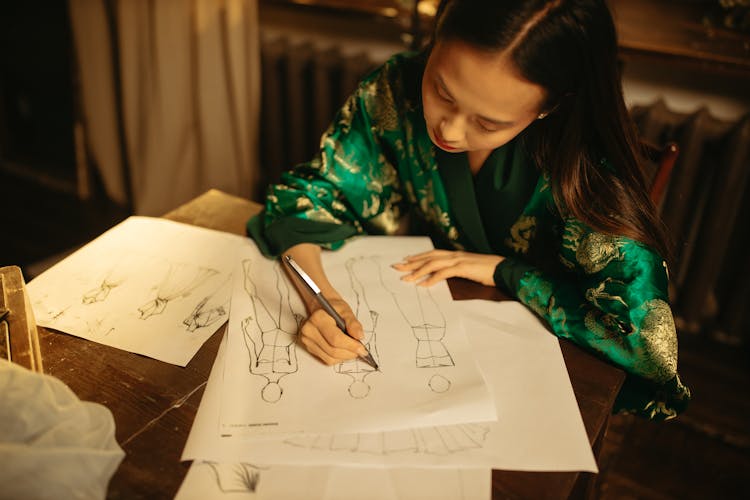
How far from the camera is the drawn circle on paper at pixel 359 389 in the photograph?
60 centimetres

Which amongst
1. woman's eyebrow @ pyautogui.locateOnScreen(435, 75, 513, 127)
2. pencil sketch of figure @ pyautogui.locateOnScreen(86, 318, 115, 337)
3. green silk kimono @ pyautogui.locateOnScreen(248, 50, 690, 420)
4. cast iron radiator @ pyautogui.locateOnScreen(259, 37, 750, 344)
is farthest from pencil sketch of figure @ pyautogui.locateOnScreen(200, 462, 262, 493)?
cast iron radiator @ pyautogui.locateOnScreen(259, 37, 750, 344)

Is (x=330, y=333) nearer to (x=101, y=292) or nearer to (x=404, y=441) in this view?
(x=404, y=441)

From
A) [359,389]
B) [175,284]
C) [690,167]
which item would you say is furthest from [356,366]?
[690,167]

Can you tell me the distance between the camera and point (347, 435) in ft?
1.81

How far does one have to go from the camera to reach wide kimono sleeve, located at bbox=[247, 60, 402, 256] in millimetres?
898

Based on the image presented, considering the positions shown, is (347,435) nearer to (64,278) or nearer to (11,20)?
(64,278)

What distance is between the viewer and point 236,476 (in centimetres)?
51

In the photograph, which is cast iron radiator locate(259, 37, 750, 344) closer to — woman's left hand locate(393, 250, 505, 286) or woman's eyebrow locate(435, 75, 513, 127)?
woman's left hand locate(393, 250, 505, 286)

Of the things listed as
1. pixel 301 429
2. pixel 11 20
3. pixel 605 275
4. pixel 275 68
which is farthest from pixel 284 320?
pixel 11 20

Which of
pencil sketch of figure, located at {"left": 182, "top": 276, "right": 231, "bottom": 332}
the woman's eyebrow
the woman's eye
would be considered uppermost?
the woman's eyebrow

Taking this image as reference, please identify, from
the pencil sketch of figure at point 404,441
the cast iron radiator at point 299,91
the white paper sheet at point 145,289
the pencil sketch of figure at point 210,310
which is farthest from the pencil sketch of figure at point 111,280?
the cast iron radiator at point 299,91

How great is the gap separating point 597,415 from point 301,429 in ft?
0.98

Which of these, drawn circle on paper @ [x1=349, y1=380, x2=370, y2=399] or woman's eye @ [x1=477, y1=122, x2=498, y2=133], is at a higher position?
woman's eye @ [x1=477, y1=122, x2=498, y2=133]

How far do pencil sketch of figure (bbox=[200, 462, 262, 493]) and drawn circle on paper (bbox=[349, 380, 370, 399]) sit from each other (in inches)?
4.8
